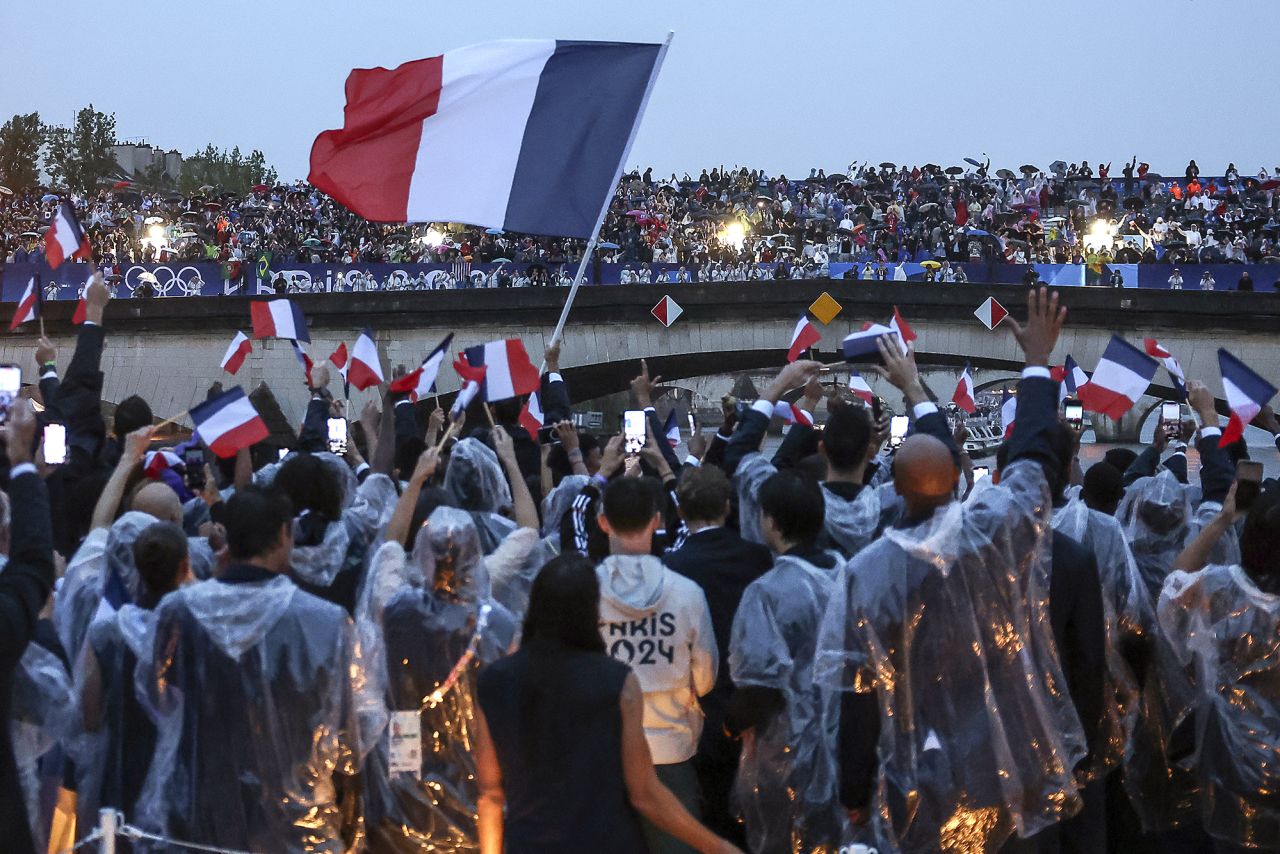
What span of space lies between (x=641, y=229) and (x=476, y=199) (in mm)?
26957

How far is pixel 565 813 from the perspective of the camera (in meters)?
4.34

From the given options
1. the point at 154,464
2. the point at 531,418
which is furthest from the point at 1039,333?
the point at 531,418

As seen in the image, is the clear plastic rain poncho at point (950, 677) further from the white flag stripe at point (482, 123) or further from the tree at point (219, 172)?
the tree at point (219, 172)

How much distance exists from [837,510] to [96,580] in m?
3.08

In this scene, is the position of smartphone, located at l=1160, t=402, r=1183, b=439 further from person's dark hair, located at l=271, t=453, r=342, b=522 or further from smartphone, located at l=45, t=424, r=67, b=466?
smartphone, located at l=45, t=424, r=67, b=466

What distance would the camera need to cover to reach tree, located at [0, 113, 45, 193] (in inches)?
3343

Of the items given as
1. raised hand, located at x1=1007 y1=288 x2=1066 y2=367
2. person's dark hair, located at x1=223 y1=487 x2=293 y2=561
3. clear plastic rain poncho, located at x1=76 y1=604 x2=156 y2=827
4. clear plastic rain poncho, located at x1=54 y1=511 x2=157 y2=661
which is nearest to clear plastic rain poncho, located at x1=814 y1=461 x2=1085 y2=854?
raised hand, located at x1=1007 y1=288 x2=1066 y2=367

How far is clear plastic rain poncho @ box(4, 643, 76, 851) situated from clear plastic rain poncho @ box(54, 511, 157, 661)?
40.2 inches

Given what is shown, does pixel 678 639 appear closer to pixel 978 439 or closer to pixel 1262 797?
pixel 1262 797

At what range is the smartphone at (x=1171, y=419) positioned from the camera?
39.7 feet

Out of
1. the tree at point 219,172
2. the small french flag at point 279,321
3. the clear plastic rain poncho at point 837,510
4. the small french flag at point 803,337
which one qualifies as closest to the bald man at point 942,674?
the clear plastic rain poncho at point 837,510

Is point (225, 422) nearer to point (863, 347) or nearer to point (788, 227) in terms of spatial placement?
point (863, 347)

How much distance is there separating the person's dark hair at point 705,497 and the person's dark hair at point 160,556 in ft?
6.56

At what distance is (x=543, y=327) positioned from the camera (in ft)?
105
